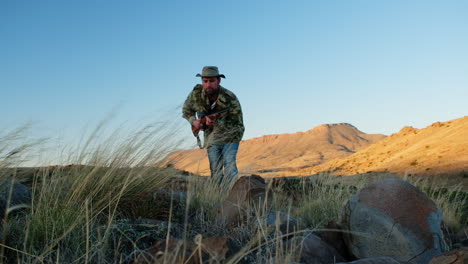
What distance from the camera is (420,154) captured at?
69.8ft

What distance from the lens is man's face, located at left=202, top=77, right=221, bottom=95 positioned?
6.19 meters

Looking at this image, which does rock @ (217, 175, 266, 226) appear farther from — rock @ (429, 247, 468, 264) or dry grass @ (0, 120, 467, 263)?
rock @ (429, 247, 468, 264)

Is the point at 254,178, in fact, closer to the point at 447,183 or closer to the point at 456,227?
the point at 456,227

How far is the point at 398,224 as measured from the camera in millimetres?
3117

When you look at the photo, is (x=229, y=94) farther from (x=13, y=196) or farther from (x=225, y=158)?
(x=13, y=196)

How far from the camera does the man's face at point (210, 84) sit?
6188mm

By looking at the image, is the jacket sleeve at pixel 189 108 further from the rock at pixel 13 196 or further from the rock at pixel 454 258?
the rock at pixel 454 258

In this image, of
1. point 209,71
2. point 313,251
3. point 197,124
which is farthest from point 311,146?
point 313,251

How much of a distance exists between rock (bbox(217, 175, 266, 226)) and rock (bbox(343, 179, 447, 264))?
85 cm

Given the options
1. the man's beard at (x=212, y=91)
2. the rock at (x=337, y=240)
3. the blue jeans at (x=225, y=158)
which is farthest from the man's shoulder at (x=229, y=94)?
the rock at (x=337, y=240)

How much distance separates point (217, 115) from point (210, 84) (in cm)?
47

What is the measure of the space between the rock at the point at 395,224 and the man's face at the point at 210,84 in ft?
11.0

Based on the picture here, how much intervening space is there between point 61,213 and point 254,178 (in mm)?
2367

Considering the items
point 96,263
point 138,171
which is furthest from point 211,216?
point 96,263
